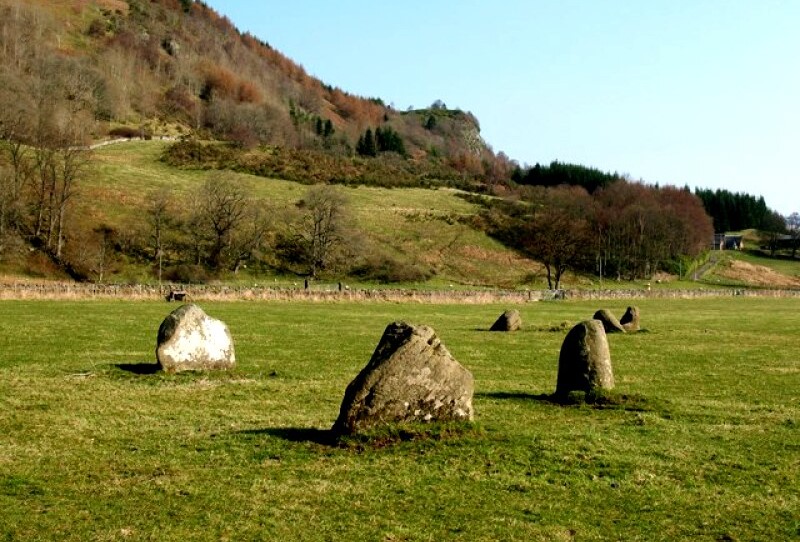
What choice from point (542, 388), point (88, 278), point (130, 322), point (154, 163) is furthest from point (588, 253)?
point (542, 388)

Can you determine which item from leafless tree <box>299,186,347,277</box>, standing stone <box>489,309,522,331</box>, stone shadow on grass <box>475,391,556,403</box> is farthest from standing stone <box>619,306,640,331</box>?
leafless tree <box>299,186,347,277</box>

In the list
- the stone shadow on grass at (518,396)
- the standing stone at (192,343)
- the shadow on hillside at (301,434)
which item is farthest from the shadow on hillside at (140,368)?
the stone shadow on grass at (518,396)

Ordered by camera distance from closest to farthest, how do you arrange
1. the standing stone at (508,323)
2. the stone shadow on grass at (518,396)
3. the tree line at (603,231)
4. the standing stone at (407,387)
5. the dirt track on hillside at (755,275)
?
1. the standing stone at (407,387)
2. the stone shadow on grass at (518,396)
3. the standing stone at (508,323)
4. the tree line at (603,231)
5. the dirt track on hillside at (755,275)

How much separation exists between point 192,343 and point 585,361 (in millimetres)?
10851

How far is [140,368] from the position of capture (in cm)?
2298

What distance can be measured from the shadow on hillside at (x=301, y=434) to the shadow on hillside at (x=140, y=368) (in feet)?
26.7

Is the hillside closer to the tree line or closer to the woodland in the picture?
the woodland

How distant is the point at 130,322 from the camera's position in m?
38.8

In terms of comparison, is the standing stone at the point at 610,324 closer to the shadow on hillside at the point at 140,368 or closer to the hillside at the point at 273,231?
the shadow on hillside at the point at 140,368

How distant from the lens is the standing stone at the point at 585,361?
62.8 feet

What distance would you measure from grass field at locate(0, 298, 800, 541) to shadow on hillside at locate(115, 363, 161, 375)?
0.17 metres

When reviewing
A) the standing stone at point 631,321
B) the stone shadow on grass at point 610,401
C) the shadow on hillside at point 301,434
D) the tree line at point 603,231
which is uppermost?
the tree line at point 603,231

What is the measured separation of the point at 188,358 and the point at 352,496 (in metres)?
12.5

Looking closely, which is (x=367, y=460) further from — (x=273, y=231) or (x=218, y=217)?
(x=273, y=231)
